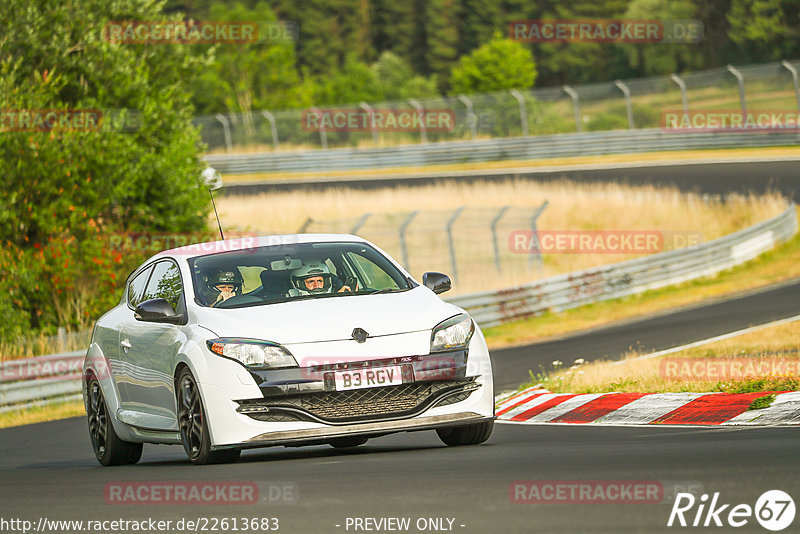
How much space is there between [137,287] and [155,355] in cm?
133

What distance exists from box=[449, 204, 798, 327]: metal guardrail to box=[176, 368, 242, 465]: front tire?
13389 mm

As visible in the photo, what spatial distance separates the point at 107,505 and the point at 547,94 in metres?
42.8

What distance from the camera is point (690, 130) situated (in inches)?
1797

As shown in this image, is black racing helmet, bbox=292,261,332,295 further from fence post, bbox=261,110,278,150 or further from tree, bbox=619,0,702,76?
tree, bbox=619,0,702,76

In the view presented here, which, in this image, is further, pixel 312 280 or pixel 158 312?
pixel 312 280

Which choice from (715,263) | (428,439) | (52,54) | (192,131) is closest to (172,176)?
(192,131)

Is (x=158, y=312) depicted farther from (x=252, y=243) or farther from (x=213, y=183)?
(x=213, y=183)

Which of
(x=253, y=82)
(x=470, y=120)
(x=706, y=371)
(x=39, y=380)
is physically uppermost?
(x=253, y=82)

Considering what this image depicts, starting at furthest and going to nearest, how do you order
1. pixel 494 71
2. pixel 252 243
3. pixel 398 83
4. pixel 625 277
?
pixel 398 83 < pixel 494 71 < pixel 625 277 < pixel 252 243

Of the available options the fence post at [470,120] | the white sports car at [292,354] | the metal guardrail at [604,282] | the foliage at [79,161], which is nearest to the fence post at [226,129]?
the fence post at [470,120]

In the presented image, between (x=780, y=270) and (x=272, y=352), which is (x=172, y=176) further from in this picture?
(x=272, y=352)

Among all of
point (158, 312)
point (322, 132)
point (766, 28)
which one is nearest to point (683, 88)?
point (322, 132)

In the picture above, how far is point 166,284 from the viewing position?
959 cm

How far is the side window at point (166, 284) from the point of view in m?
9.33
